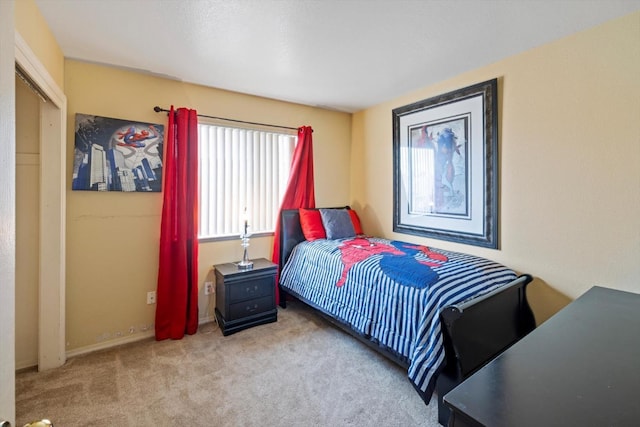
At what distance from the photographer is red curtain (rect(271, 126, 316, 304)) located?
3500 mm

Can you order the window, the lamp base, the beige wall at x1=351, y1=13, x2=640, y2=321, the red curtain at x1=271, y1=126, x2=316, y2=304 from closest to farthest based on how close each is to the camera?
the beige wall at x1=351, y1=13, x2=640, y2=321 → the lamp base → the window → the red curtain at x1=271, y1=126, x2=316, y2=304

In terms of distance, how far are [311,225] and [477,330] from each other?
2.06 meters

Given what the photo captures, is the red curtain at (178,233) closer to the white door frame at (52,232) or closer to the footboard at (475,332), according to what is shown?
the white door frame at (52,232)

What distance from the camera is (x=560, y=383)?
852 mm

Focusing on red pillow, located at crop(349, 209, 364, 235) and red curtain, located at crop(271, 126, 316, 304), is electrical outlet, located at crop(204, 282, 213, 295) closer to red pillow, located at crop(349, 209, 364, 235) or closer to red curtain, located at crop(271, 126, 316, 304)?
red curtain, located at crop(271, 126, 316, 304)

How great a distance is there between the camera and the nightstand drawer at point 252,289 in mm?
2803

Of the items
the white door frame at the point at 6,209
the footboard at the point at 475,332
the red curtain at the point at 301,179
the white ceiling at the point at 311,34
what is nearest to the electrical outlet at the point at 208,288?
the red curtain at the point at 301,179

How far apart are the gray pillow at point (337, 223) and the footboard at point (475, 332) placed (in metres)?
1.79

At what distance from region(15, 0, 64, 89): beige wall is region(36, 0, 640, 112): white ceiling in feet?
0.19

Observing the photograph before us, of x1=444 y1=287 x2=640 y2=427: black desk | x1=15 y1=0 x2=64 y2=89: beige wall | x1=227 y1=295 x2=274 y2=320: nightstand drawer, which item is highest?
x1=15 y1=0 x2=64 y2=89: beige wall

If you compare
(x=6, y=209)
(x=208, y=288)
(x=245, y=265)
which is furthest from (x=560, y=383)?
(x=208, y=288)

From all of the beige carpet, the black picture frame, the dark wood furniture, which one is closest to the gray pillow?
the black picture frame

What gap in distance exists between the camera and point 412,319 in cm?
183

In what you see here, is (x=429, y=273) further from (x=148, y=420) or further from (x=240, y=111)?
(x=240, y=111)
